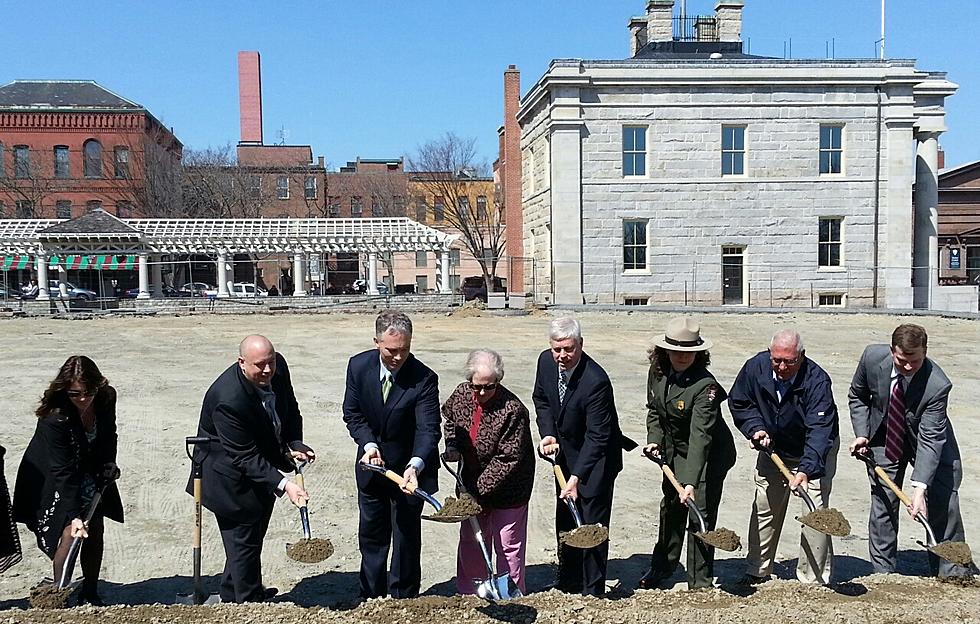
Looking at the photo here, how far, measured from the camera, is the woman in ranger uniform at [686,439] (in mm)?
4965

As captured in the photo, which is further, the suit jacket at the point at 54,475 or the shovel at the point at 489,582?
the shovel at the point at 489,582

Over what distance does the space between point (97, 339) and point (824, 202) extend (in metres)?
24.1

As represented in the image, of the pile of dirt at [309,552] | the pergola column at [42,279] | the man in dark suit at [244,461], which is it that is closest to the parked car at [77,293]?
the pergola column at [42,279]

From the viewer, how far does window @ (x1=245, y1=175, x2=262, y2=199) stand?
52094 millimetres

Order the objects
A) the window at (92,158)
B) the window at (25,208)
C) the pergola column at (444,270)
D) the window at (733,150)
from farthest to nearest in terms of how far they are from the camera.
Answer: the window at (92,158) < the window at (25,208) < the pergola column at (444,270) < the window at (733,150)

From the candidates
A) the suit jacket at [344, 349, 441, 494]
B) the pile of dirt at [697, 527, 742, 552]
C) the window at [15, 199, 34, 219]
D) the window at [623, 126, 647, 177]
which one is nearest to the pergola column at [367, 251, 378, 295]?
the window at [623, 126, 647, 177]

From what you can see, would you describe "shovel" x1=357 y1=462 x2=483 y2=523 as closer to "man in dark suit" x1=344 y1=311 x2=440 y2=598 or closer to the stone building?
"man in dark suit" x1=344 y1=311 x2=440 y2=598

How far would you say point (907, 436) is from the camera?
525 centimetres

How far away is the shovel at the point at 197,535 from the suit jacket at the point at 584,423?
2.00 meters

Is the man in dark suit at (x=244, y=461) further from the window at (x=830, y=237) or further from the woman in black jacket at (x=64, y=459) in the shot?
the window at (x=830, y=237)

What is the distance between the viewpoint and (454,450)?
496 centimetres

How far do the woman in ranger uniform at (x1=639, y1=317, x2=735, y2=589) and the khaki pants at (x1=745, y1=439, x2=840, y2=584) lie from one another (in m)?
0.37

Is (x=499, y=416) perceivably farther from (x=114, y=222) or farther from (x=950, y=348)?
(x=114, y=222)

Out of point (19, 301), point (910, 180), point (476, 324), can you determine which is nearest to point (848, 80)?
point (910, 180)
